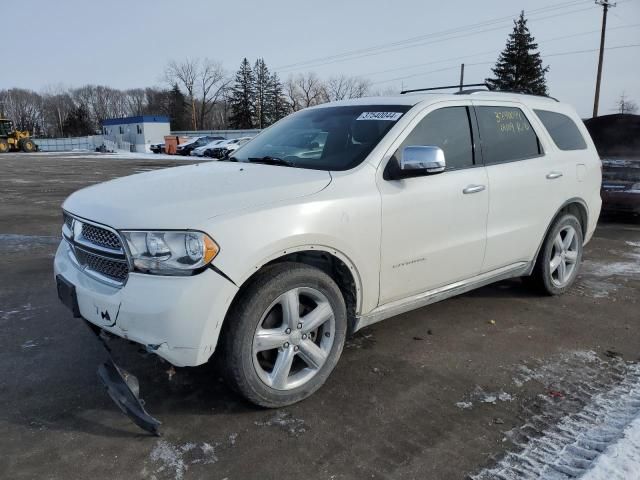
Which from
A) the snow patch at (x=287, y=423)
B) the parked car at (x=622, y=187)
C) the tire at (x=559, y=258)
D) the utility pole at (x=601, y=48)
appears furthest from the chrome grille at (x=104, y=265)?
the utility pole at (x=601, y=48)

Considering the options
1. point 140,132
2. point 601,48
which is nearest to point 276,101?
point 140,132

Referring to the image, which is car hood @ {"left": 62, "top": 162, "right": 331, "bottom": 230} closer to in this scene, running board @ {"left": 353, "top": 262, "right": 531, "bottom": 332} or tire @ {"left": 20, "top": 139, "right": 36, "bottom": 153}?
running board @ {"left": 353, "top": 262, "right": 531, "bottom": 332}

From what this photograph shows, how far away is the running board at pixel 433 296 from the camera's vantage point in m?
3.27

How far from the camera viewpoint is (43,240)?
7.39 m

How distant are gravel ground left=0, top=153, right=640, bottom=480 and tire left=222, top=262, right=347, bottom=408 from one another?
6.9 inches

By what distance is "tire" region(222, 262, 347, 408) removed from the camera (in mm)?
2600

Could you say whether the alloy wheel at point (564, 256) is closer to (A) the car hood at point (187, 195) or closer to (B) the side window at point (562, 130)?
(B) the side window at point (562, 130)

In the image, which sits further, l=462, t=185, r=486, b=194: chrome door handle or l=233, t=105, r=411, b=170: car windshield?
l=462, t=185, r=486, b=194: chrome door handle

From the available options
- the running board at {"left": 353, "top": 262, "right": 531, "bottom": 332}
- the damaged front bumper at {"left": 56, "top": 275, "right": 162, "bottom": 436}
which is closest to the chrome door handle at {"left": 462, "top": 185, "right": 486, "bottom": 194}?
the running board at {"left": 353, "top": 262, "right": 531, "bottom": 332}

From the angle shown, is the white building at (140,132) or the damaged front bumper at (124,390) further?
the white building at (140,132)

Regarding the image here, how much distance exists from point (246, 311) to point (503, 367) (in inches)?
74.3

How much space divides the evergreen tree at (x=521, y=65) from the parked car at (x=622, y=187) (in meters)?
42.8

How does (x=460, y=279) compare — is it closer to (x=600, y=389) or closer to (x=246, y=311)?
(x=600, y=389)

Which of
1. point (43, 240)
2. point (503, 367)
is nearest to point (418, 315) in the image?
point (503, 367)
